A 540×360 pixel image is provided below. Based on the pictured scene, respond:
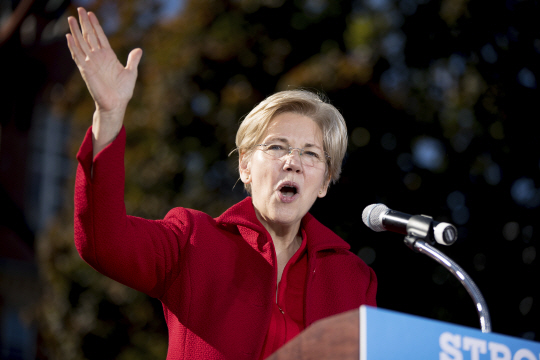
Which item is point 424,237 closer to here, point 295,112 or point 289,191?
point 289,191

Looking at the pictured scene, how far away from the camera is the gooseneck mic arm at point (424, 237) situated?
1.51 meters

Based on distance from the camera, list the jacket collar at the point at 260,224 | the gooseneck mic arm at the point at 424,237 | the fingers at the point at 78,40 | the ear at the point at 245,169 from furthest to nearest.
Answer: the ear at the point at 245,169
the jacket collar at the point at 260,224
the fingers at the point at 78,40
the gooseneck mic arm at the point at 424,237

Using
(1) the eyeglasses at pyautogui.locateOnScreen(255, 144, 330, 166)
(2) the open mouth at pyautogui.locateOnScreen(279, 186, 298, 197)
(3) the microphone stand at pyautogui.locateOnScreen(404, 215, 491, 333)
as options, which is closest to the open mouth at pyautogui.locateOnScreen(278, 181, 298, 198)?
(2) the open mouth at pyautogui.locateOnScreen(279, 186, 298, 197)

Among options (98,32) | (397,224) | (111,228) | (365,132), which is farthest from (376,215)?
(365,132)

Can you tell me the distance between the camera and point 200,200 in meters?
7.39

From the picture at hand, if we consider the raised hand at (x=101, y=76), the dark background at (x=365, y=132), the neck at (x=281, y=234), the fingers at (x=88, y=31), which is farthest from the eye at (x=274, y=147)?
the dark background at (x=365, y=132)

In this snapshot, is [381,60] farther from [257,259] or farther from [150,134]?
[257,259]

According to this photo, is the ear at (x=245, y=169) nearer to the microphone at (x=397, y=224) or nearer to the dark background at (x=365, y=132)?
the microphone at (x=397, y=224)

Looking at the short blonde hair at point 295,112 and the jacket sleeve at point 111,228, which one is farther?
the short blonde hair at point 295,112

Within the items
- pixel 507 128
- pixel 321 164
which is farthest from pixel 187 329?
pixel 507 128

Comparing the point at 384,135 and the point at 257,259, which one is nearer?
the point at 257,259

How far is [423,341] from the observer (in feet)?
3.72

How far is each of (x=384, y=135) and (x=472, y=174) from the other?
112cm

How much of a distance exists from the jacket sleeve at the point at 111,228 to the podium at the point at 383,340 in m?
0.76
